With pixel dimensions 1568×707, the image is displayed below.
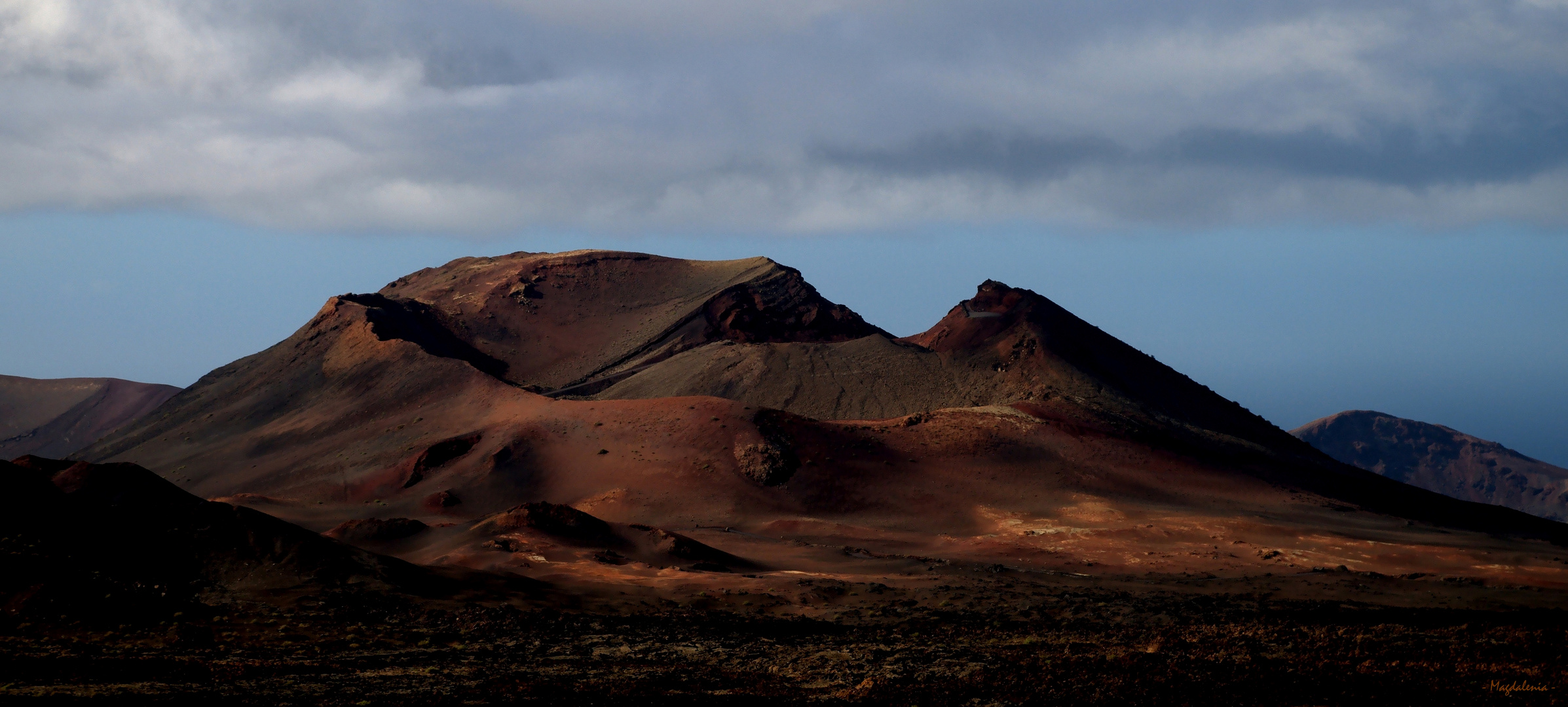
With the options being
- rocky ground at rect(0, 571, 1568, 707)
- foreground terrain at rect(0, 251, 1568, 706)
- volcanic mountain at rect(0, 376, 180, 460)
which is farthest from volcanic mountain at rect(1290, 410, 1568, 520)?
volcanic mountain at rect(0, 376, 180, 460)

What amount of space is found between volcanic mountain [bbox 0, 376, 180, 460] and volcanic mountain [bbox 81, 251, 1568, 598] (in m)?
21.5

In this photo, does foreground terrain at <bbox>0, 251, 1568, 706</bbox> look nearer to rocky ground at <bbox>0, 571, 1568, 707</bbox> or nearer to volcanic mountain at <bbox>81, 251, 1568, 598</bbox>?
rocky ground at <bbox>0, 571, 1568, 707</bbox>

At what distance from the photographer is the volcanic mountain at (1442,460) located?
430 feet

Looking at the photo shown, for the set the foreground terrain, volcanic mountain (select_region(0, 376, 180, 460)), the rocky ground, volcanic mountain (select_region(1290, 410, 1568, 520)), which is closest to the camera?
the rocky ground

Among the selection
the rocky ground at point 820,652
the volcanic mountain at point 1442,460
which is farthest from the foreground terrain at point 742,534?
the volcanic mountain at point 1442,460

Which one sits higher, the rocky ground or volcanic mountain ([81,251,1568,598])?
volcanic mountain ([81,251,1568,598])

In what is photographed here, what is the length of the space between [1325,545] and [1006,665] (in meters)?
28.3

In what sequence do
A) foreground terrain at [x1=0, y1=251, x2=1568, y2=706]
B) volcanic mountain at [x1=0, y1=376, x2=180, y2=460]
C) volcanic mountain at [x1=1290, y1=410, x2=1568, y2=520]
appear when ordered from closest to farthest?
1. foreground terrain at [x1=0, y1=251, x2=1568, y2=706]
2. volcanic mountain at [x1=0, y1=376, x2=180, y2=460]
3. volcanic mountain at [x1=1290, y1=410, x2=1568, y2=520]

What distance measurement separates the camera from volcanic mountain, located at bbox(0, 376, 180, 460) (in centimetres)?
10538

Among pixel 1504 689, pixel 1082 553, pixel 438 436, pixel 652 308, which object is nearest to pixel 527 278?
pixel 652 308

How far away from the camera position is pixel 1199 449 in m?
63.4

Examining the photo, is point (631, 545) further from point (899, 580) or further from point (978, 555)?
point (978, 555)

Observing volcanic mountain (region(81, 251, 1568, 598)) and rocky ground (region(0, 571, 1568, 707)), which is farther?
volcanic mountain (region(81, 251, 1568, 598))

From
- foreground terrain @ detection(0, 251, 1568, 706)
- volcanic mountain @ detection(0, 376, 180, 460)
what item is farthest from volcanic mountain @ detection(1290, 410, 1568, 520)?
volcanic mountain @ detection(0, 376, 180, 460)
